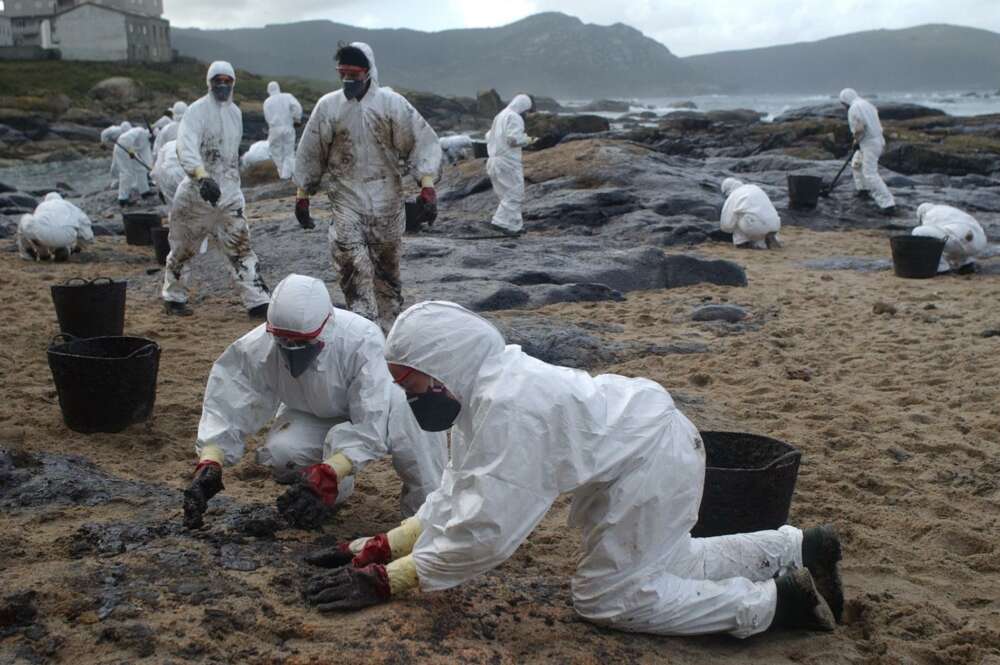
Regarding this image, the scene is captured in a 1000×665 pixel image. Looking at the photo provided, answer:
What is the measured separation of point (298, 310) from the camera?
3793 mm

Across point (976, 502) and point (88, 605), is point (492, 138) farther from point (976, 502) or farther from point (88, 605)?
point (88, 605)

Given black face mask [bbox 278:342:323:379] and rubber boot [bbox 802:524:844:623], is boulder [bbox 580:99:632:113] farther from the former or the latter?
rubber boot [bbox 802:524:844:623]

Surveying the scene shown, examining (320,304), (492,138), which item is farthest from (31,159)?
(320,304)

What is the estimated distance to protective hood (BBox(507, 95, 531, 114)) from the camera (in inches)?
515

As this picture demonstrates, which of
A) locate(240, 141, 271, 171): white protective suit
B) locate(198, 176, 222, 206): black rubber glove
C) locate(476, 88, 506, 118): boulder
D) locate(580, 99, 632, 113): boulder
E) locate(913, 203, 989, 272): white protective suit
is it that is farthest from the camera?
locate(580, 99, 632, 113): boulder

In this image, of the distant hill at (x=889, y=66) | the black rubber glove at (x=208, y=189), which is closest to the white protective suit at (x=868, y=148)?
the black rubber glove at (x=208, y=189)

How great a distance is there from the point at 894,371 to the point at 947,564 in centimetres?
286

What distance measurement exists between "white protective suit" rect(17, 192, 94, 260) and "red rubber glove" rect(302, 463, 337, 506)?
8208 mm

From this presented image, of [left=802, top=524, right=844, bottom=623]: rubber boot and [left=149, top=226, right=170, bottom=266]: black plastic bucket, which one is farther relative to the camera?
[left=149, top=226, right=170, bottom=266]: black plastic bucket

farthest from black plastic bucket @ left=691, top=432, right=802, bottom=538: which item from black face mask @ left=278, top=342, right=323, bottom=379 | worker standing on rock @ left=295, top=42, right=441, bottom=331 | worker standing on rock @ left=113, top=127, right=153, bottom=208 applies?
worker standing on rock @ left=113, top=127, right=153, bottom=208

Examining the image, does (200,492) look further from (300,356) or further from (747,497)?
(747,497)

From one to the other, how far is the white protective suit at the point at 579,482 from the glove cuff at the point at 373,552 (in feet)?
0.63

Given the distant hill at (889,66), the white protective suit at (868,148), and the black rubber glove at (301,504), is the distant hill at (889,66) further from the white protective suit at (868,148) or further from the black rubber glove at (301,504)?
the black rubber glove at (301,504)

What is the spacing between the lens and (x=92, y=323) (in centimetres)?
666
